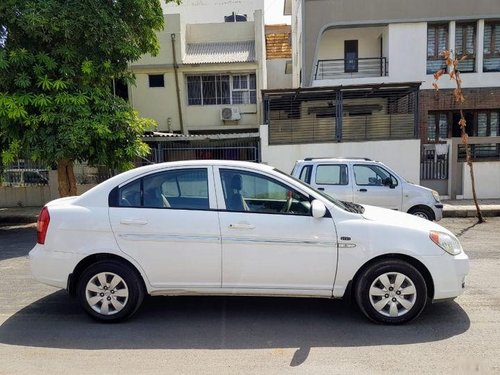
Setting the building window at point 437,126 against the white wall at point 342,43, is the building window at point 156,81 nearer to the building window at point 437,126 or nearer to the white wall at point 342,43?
the white wall at point 342,43

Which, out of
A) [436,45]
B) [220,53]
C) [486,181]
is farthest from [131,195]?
[436,45]

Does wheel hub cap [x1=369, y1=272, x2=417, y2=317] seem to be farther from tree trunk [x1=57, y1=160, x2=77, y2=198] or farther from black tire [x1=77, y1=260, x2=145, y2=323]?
tree trunk [x1=57, y1=160, x2=77, y2=198]

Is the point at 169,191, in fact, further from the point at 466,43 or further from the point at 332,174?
the point at 466,43

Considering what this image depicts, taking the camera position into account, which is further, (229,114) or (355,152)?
(229,114)

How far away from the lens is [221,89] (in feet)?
61.1

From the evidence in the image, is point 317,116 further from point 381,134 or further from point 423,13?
point 423,13

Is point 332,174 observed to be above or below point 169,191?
below

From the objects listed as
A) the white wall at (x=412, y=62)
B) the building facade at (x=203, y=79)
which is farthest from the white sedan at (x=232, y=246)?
A: the building facade at (x=203, y=79)

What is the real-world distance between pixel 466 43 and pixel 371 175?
37.7ft

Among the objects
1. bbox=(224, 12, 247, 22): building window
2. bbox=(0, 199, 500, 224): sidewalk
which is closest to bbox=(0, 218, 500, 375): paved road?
bbox=(0, 199, 500, 224): sidewalk

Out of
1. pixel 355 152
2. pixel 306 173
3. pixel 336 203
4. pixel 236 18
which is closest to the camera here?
pixel 336 203

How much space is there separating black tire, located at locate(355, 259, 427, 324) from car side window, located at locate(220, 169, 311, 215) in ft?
3.22

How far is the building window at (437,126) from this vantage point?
16891 mm

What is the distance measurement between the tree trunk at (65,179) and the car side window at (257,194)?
743 centimetres
